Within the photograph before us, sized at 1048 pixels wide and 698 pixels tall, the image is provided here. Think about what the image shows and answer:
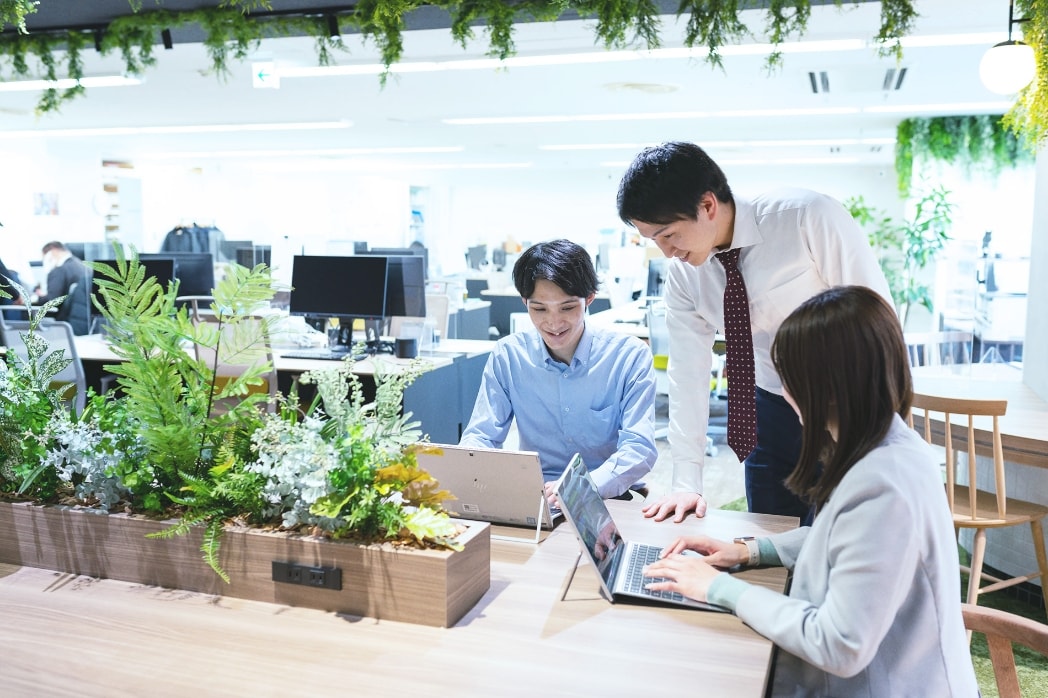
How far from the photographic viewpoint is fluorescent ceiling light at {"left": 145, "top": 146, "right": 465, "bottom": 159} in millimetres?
13109

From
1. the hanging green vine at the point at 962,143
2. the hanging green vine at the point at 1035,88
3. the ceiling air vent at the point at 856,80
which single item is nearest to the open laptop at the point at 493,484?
the hanging green vine at the point at 1035,88

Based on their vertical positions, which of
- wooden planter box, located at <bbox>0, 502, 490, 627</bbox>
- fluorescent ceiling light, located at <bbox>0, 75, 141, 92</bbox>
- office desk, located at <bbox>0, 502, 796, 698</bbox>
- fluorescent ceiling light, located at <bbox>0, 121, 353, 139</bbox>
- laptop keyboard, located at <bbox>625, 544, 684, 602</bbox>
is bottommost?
laptop keyboard, located at <bbox>625, 544, 684, 602</bbox>

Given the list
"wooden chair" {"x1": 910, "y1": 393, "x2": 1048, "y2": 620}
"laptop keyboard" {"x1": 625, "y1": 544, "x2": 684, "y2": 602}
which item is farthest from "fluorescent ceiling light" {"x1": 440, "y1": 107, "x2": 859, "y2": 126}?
"laptop keyboard" {"x1": 625, "y1": 544, "x2": 684, "y2": 602}

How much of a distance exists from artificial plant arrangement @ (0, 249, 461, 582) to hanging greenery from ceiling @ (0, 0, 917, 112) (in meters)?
1.84

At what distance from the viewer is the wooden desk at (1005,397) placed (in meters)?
2.88

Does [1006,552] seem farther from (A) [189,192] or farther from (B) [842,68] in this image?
(A) [189,192]

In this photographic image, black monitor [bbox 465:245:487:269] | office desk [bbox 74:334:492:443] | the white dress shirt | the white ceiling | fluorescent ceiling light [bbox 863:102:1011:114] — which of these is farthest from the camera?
black monitor [bbox 465:245:487:269]

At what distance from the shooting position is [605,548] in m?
1.58

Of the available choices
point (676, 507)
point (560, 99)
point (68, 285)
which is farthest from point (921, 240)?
point (676, 507)

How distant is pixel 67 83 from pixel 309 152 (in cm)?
670

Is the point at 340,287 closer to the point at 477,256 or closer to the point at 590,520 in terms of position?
the point at 590,520

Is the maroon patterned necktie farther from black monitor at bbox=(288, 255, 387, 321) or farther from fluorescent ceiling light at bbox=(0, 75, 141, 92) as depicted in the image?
fluorescent ceiling light at bbox=(0, 75, 141, 92)

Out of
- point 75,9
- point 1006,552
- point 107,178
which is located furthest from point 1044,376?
point 107,178

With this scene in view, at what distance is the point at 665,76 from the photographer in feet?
23.5
